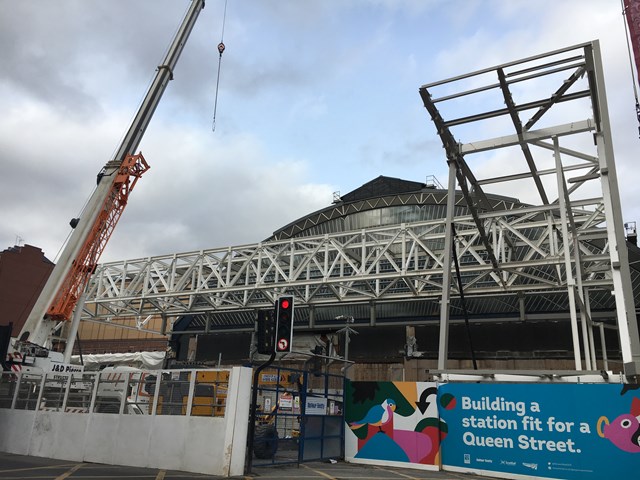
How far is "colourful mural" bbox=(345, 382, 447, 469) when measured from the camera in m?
14.2

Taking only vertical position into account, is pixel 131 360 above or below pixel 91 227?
below

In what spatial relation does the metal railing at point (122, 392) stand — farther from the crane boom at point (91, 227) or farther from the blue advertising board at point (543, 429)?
the blue advertising board at point (543, 429)

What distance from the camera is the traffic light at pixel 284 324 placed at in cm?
1277

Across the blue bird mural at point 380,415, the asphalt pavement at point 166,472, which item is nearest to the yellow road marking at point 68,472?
the asphalt pavement at point 166,472

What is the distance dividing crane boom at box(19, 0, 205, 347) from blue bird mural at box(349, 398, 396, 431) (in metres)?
12.1

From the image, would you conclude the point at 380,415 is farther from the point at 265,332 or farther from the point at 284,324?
the point at 265,332

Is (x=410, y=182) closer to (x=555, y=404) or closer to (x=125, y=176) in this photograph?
(x=125, y=176)

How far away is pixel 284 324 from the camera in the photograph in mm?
12961

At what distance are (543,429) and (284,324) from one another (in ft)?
22.3

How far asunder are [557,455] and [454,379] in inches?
123

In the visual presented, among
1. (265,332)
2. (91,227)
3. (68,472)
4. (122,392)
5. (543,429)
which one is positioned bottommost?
(68,472)

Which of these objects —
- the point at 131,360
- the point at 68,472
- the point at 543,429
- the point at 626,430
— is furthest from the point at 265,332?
the point at 131,360

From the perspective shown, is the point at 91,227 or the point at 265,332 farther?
the point at 91,227

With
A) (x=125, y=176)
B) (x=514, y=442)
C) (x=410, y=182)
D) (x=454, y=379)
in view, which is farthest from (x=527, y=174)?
(x=410, y=182)
